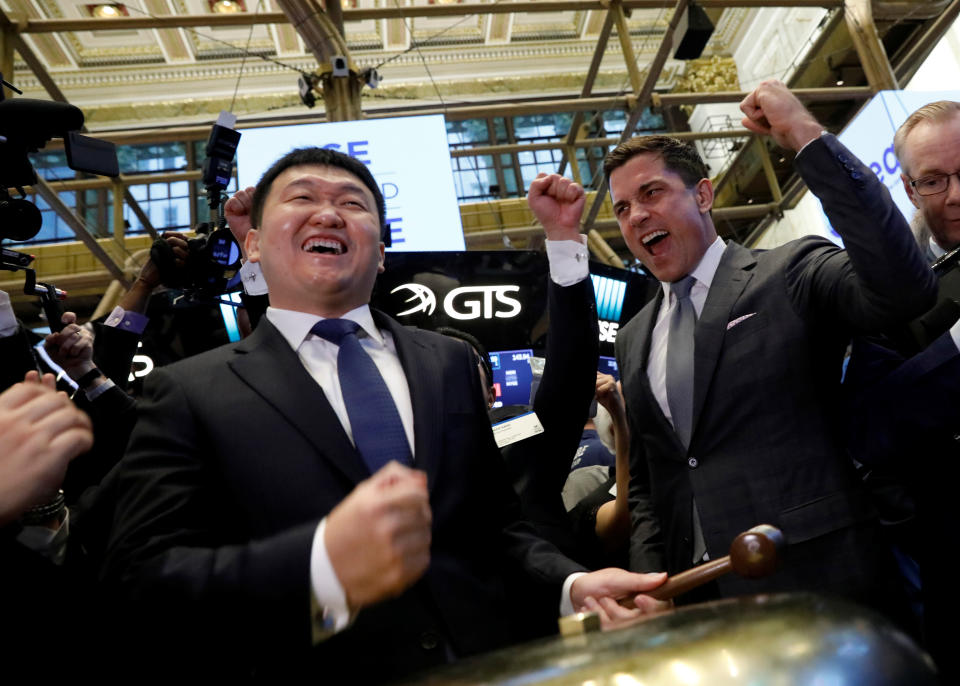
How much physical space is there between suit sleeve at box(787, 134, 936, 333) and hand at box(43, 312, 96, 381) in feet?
6.01

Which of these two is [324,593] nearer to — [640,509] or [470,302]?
[640,509]

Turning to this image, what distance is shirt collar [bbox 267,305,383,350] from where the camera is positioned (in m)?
1.23

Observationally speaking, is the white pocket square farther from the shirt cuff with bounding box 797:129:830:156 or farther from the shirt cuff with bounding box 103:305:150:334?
the shirt cuff with bounding box 103:305:150:334

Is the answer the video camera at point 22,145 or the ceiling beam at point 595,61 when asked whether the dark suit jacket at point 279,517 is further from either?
the ceiling beam at point 595,61

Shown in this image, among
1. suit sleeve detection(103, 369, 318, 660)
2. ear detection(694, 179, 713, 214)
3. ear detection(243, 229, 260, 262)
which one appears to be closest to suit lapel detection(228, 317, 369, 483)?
suit sleeve detection(103, 369, 318, 660)

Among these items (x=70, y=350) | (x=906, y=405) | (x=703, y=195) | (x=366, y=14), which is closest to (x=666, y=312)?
(x=703, y=195)

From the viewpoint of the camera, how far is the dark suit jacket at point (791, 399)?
4.27ft

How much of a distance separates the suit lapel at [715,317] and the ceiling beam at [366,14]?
3.94m

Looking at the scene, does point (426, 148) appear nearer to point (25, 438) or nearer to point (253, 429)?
point (253, 429)

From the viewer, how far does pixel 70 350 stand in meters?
1.99

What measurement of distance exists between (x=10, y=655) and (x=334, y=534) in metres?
0.51

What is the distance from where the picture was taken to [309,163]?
1443 millimetres

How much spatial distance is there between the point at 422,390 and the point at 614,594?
0.42 m

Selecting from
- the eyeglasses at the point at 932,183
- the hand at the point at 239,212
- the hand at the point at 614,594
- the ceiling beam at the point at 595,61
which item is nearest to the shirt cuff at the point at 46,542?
the hand at the point at 614,594
